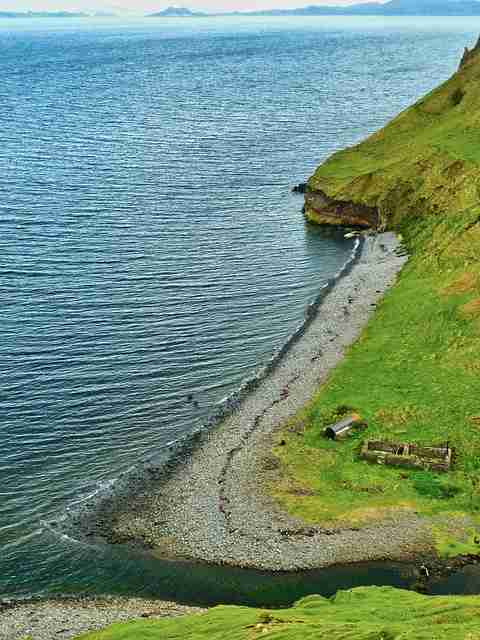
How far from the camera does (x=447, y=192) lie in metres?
115

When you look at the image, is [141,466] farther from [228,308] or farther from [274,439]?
[228,308]

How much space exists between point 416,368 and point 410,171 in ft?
195

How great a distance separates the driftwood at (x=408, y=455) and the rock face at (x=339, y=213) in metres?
66.3

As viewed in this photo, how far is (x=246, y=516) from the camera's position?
56938 millimetres

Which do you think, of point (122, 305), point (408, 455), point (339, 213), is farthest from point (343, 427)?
point (339, 213)

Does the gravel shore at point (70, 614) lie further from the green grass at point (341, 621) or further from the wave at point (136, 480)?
the wave at point (136, 480)

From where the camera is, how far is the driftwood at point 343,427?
64938 millimetres

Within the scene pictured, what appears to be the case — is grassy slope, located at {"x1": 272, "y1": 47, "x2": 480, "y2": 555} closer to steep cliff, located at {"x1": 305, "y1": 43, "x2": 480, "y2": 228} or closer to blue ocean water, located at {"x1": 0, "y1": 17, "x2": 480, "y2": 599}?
steep cliff, located at {"x1": 305, "y1": 43, "x2": 480, "y2": 228}

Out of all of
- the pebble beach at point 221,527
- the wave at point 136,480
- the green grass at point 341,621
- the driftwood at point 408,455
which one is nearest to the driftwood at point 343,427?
the driftwood at point 408,455

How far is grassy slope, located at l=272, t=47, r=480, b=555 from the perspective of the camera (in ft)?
189

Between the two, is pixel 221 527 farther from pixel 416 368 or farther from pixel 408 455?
pixel 416 368

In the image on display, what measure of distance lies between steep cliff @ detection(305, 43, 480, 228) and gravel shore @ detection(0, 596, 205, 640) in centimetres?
7667

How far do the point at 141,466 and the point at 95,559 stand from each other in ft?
37.6

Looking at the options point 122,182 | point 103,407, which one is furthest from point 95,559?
point 122,182
